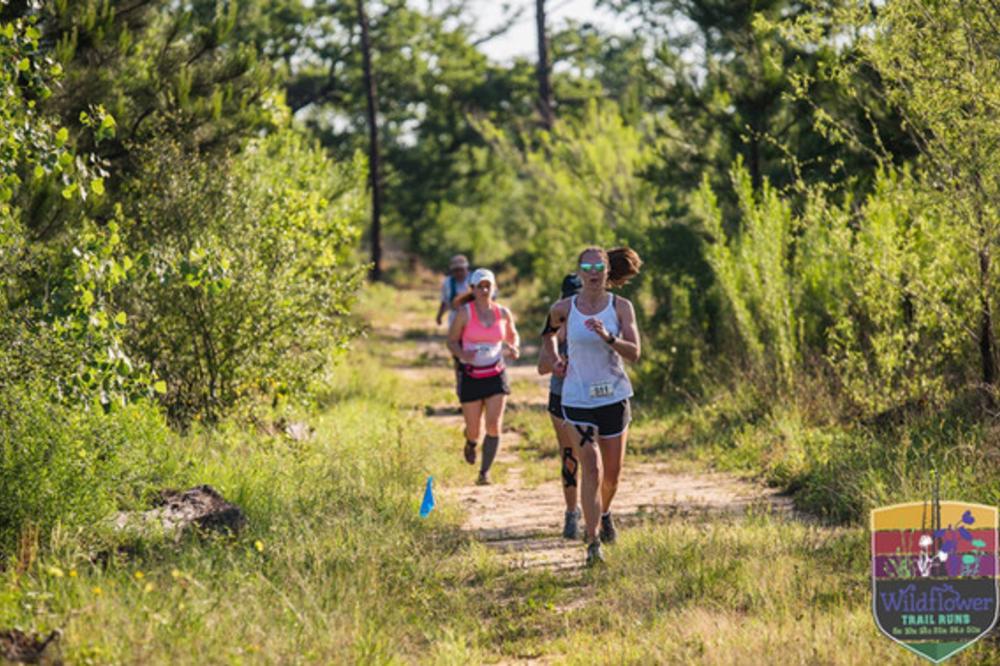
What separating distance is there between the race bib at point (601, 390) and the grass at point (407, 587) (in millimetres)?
968

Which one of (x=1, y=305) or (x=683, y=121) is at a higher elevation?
(x=683, y=121)

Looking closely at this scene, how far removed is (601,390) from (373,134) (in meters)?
28.9

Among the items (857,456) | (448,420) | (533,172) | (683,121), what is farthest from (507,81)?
(857,456)

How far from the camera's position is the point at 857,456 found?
972cm

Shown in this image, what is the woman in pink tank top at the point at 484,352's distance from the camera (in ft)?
35.3

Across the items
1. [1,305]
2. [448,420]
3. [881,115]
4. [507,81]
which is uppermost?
[507,81]

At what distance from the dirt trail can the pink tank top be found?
3.78 feet

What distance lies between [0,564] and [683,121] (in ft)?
39.3

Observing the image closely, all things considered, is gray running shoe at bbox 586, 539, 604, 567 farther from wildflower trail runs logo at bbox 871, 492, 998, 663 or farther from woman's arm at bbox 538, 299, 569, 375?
wildflower trail runs logo at bbox 871, 492, 998, 663

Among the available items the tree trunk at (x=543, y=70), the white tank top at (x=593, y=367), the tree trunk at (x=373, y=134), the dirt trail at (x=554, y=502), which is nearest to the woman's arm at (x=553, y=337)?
the white tank top at (x=593, y=367)

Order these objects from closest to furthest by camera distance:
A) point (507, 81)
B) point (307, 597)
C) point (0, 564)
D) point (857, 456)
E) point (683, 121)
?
point (307, 597)
point (0, 564)
point (857, 456)
point (683, 121)
point (507, 81)

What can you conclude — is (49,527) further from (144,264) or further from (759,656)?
(759,656)

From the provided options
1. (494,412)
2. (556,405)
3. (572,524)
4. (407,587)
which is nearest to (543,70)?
(494,412)

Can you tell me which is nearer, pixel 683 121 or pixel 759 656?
pixel 759 656
